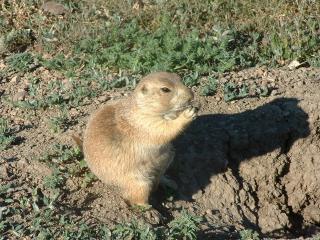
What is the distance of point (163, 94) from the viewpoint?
4.99m

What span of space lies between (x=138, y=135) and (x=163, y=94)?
393 millimetres

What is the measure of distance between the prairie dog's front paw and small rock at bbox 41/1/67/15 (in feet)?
10.6

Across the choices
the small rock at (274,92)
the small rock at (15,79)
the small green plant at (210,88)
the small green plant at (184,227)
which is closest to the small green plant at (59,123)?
the small rock at (15,79)

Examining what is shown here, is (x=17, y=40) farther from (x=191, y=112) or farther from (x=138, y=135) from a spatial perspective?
(x=191, y=112)

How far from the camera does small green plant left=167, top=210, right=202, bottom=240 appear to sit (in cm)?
478

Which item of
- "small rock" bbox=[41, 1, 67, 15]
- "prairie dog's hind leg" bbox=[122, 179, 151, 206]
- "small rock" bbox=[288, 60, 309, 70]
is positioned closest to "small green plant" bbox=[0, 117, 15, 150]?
"prairie dog's hind leg" bbox=[122, 179, 151, 206]

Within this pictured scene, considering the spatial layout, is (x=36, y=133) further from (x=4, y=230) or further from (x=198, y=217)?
(x=198, y=217)

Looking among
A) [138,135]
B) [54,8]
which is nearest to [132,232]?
[138,135]

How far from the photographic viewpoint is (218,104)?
6430 millimetres

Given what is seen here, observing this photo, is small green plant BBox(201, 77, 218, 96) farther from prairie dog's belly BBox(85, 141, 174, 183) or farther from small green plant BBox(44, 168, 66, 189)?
small green plant BBox(44, 168, 66, 189)

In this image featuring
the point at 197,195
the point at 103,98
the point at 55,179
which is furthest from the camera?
the point at 103,98

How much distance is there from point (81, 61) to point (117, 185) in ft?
7.11

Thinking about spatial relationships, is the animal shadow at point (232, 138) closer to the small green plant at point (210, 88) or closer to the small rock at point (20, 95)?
the small green plant at point (210, 88)

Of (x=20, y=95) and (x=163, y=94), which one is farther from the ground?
(x=163, y=94)
